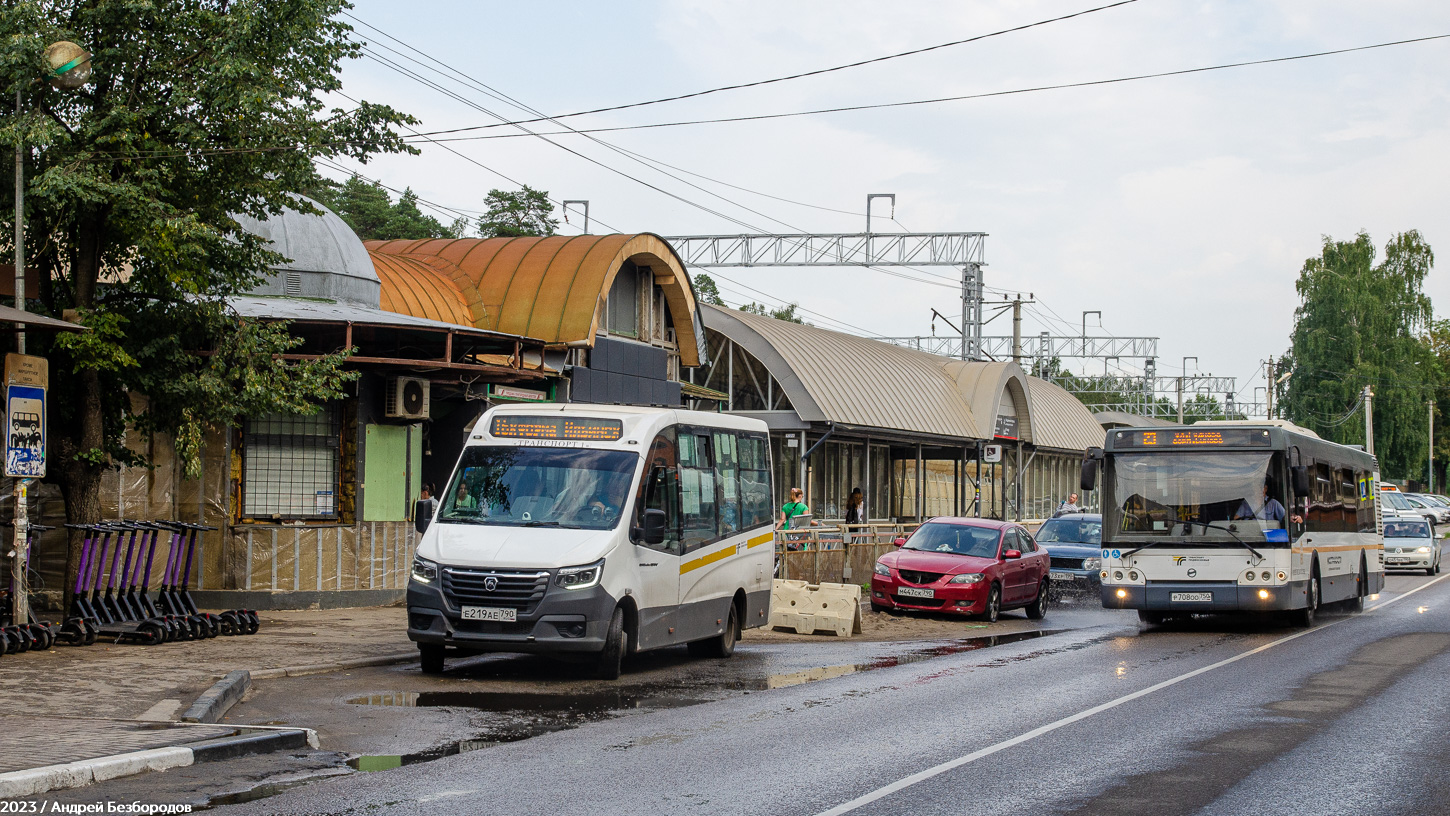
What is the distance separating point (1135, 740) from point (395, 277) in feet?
63.5

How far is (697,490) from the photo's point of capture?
1559 cm

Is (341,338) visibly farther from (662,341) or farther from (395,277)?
(662,341)

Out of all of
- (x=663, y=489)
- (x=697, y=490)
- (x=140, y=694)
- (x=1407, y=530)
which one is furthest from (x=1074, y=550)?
(x=140, y=694)

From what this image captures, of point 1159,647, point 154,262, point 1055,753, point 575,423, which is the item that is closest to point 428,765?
point 1055,753

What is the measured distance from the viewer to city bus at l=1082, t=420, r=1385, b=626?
1970cm

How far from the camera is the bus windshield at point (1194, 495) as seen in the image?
19.8 meters

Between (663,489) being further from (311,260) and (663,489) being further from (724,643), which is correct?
(311,260)

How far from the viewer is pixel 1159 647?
18.3 m

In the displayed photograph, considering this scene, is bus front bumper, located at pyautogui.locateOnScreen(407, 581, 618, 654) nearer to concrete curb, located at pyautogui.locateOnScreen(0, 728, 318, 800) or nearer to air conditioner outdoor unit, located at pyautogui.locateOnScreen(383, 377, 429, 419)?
concrete curb, located at pyautogui.locateOnScreen(0, 728, 318, 800)

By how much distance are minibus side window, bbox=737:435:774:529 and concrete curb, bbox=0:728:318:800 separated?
7907 millimetres

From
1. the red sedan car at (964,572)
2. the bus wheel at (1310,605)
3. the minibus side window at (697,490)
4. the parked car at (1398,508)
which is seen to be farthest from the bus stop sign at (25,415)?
the parked car at (1398,508)

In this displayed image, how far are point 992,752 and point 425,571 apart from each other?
6033 millimetres

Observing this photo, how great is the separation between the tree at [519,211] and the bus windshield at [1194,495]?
187 feet

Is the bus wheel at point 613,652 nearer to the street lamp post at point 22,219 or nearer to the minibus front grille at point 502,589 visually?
the minibus front grille at point 502,589
